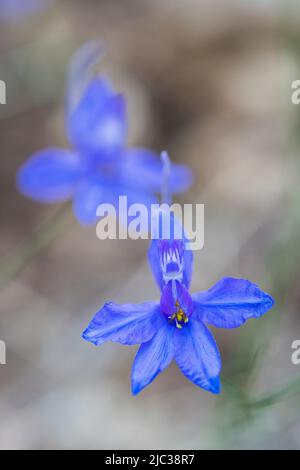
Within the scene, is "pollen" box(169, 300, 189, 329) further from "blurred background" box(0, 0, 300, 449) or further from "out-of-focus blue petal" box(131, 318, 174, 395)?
"blurred background" box(0, 0, 300, 449)

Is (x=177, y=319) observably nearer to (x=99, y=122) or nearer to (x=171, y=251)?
(x=171, y=251)

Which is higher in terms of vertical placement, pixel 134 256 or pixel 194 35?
pixel 194 35

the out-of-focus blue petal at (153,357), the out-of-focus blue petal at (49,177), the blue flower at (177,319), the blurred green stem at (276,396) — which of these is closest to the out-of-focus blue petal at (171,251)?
the blue flower at (177,319)

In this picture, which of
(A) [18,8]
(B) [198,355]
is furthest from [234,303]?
(A) [18,8]

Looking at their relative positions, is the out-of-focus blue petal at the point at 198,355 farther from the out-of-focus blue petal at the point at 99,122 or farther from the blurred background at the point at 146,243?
the out-of-focus blue petal at the point at 99,122

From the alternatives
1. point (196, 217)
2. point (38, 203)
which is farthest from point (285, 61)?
point (38, 203)

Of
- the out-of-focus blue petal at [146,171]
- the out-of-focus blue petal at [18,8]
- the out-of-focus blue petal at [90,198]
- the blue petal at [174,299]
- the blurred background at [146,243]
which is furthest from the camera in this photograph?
the out-of-focus blue petal at [18,8]

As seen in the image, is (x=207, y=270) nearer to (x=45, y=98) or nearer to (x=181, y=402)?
(x=181, y=402)
